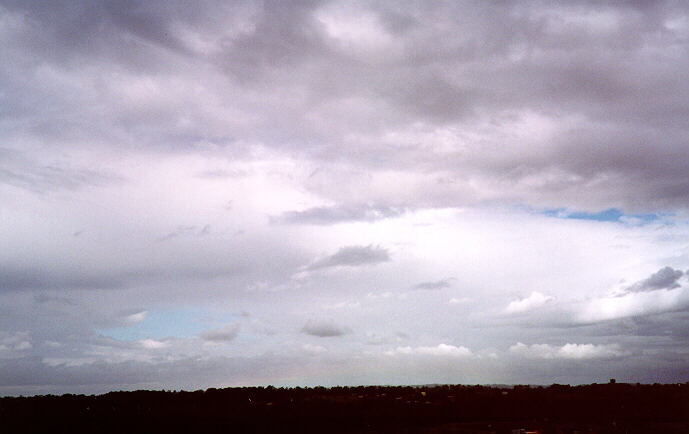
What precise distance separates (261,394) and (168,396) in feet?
76.1

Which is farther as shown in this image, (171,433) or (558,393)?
(558,393)

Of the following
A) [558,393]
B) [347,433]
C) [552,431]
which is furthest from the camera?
[558,393]

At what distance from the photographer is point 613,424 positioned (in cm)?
11812

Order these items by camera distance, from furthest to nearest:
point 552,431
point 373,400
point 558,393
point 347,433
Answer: point 558,393 → point 373,400 → point 347,433 → point 552,431

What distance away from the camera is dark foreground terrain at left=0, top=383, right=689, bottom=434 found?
372ft

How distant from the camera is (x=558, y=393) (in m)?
154

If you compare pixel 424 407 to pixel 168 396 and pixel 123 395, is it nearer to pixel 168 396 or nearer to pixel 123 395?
pixel 168 396

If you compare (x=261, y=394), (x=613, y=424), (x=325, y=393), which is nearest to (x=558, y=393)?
(x=613, y=424)

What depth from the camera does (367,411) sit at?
129 metres

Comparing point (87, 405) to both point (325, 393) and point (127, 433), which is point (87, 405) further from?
point (325, 393)

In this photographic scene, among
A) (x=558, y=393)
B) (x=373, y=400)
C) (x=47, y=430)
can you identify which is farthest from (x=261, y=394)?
Result: (x=558, y=393)

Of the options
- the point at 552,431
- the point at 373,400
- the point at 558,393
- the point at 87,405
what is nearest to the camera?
the point at 552,431

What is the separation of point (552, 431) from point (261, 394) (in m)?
77.7

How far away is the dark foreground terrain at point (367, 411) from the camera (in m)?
114
